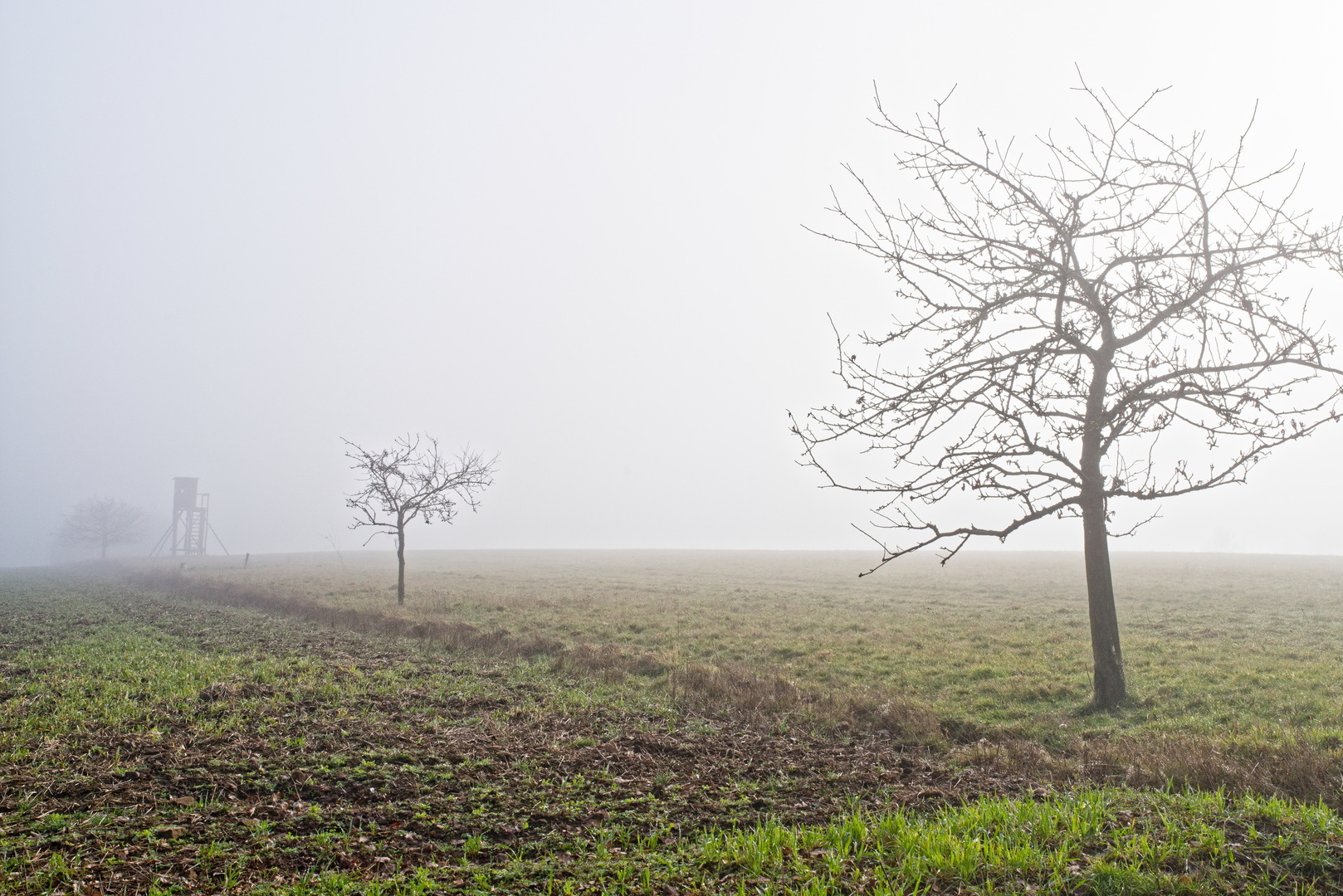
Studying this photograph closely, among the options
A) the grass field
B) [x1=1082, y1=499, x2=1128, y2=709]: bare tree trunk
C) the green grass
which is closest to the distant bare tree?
the green grass

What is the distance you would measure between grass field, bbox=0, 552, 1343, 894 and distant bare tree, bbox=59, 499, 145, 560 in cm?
10276

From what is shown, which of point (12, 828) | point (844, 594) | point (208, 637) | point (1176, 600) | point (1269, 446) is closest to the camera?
point (12, 828)

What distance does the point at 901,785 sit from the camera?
8.27 metres

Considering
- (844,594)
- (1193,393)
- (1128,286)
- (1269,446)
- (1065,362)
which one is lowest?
(844,594)

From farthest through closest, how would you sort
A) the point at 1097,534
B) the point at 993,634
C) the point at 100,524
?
the point at 100,524
the point at 993,634
the point at 1097,534

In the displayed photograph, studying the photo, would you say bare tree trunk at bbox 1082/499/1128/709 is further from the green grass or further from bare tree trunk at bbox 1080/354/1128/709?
the green grass

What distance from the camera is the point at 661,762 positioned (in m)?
9.02

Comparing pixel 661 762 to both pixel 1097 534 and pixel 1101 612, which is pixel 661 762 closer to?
pixel 1101 612

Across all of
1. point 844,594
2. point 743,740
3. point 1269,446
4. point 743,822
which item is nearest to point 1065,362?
point 1269,446

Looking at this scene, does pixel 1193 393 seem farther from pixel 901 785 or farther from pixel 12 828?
pixel 12 828

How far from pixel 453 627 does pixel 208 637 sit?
6.92 meters

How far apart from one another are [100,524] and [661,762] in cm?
12615

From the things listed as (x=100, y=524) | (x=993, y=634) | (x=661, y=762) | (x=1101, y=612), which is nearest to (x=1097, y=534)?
(x=1101, y=612)

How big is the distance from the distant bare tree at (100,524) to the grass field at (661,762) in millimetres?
102762
